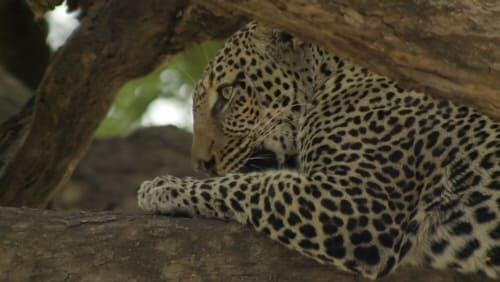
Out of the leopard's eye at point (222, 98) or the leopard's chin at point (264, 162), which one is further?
the leopard's eye at point (222, 98)

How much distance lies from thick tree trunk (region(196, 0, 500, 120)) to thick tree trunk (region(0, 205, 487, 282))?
4.82 ft

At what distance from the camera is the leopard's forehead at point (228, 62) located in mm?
6336

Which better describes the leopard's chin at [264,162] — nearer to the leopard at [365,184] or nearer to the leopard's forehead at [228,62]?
the leopard at [365,184]

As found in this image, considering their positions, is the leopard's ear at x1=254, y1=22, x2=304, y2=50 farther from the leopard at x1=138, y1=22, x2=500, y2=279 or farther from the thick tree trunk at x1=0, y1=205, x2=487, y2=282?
the thick tree trunk at x1=0, y1=205, x2=487, y2=282

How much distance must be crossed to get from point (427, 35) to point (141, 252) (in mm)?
1858

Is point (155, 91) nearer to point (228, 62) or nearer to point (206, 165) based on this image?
point (228, 62)

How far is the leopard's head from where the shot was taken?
6.12 metres

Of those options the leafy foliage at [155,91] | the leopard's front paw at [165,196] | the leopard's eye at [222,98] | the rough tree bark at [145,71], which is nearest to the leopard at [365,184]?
the leopard's front paw at [165,196]

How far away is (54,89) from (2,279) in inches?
78.3

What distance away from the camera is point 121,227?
477 centimetres

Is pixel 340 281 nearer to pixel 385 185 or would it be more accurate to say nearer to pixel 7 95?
pixel 385 185

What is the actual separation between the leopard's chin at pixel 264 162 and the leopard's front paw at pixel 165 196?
63 centimetres

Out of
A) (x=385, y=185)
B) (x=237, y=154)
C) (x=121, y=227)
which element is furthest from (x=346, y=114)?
(x=121, y=227)

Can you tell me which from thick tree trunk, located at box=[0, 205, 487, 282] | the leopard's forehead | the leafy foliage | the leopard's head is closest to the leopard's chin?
the leopard's head
